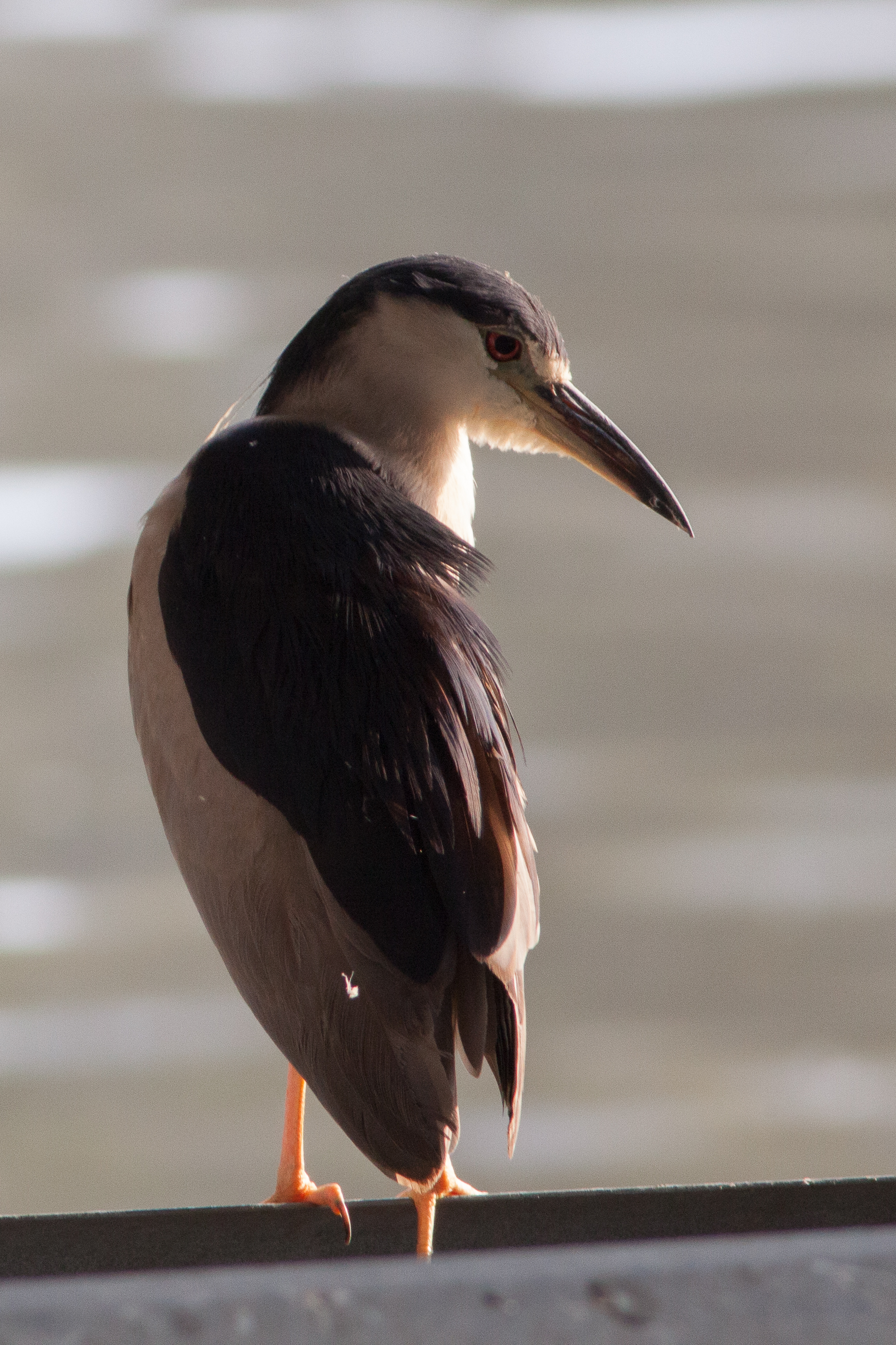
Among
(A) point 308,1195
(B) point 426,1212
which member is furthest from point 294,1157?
(B) point 426,1212

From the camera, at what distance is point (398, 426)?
923mm

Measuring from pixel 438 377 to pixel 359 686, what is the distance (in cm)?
29

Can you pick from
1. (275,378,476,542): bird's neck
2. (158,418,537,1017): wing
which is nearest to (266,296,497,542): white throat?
(275,378,476,542): bird's neck

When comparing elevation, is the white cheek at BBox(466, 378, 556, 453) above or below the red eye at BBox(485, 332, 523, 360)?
below

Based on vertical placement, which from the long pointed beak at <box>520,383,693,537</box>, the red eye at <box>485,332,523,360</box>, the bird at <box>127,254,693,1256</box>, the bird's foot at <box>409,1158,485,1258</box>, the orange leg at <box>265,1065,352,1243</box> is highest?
the red eye at <box>485,332,523,360</box>

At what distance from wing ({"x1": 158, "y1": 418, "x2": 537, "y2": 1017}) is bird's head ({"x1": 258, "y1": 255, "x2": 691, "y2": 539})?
0.12m

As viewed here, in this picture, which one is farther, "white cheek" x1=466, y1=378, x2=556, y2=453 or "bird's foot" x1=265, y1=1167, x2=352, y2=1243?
"white cheek" x1=466, y1=378, x2=556, y2=453

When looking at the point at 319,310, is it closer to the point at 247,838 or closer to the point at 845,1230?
the point at 247,838

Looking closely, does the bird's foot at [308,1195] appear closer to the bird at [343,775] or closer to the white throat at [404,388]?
the bird at [343,775]

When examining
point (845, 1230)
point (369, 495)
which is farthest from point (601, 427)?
point (845, 1230)

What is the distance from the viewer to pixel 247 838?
0.74 m

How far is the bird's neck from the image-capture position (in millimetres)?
916

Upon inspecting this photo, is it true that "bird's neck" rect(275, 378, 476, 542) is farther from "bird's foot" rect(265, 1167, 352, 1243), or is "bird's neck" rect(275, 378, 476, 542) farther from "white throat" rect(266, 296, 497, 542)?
"bird's foot" rect(265, 1167, 352, 1243)

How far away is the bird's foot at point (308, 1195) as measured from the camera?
64 cm
